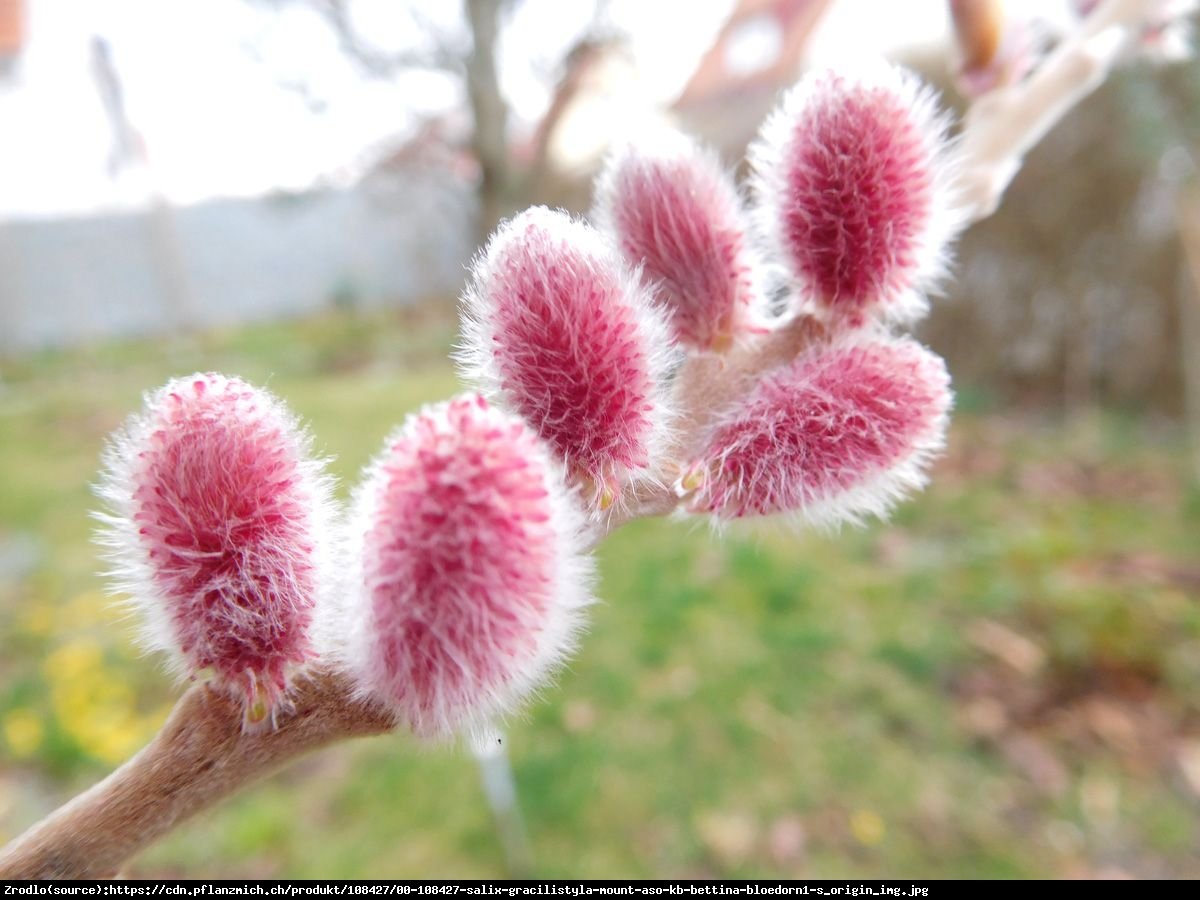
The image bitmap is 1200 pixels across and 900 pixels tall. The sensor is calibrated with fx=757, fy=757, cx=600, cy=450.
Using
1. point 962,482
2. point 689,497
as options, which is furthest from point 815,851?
point 962,482

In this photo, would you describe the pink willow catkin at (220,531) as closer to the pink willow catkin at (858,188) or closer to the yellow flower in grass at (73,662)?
the pink willow catkin at (858,188)

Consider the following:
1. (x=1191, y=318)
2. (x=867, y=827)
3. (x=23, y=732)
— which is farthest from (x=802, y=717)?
(x=1191, y=318)

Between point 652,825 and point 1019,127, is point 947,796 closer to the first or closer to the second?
point 652,825

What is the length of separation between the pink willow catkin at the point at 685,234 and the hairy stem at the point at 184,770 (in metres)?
0.44

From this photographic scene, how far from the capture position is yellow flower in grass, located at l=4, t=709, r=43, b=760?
224 centimetres

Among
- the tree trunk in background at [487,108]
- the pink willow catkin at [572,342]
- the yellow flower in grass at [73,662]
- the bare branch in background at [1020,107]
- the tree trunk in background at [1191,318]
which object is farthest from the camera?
the tree trunk in background at [487,108]

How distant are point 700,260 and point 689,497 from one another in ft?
0.78

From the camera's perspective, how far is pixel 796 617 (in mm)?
2789

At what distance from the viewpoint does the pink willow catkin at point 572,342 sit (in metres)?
0.55

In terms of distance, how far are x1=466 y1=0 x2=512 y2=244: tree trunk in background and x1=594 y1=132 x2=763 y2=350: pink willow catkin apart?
171 inches

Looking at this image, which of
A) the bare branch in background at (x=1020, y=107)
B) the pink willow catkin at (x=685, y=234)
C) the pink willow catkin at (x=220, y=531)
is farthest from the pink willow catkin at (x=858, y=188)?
the pink willow catkin at (x=220, y=531)

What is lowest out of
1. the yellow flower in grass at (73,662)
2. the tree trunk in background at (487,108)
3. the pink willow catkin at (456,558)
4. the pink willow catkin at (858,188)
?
the pink willow catkin at (456,558)

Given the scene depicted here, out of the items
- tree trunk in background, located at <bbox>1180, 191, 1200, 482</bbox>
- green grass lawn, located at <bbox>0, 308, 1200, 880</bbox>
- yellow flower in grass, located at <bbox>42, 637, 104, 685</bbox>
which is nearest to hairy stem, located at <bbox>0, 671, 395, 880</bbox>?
green grass lawn, located at <bbox>0, 308, 1200, 880</bbox>

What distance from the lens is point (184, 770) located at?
531 millimetres
